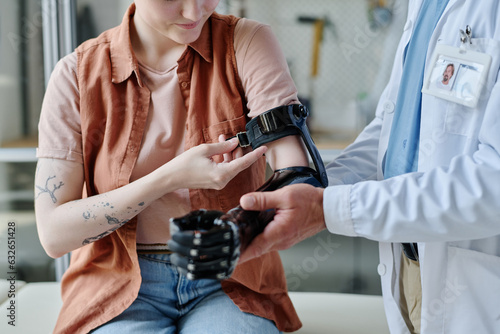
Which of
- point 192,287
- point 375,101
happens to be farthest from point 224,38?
point 375,101

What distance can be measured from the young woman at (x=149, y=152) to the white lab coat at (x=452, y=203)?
0.25 metres

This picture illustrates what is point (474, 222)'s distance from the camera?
101cm

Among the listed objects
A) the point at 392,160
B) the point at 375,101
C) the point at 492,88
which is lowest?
the point at 375,101

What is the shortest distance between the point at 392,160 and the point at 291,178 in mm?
263

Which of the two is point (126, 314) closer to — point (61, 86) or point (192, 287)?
point (192, 287)

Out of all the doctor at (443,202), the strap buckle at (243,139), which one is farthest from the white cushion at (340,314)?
the strap buckle at (243,139)

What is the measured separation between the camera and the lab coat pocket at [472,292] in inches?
42.2

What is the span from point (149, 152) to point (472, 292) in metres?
0.79

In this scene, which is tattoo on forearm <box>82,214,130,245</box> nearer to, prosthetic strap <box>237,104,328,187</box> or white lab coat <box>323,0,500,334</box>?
prosthetic strap <box>237,104,328,187</box>

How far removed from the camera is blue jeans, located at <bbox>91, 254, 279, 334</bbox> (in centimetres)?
122

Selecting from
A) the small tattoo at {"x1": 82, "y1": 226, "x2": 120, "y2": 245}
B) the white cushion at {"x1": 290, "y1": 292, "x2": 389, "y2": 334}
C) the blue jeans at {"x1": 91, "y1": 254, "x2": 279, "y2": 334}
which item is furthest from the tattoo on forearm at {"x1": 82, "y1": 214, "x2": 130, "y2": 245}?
the white cushion at {"x1": 290, "y1": 292, "x2": 389, "y2": 334}

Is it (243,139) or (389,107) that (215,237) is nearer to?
(243,139)

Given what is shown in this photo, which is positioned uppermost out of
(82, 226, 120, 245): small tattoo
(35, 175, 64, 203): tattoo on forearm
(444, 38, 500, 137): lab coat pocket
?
(444, 38, 500, 137): lab coat pocket

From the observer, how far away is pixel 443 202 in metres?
1.02
